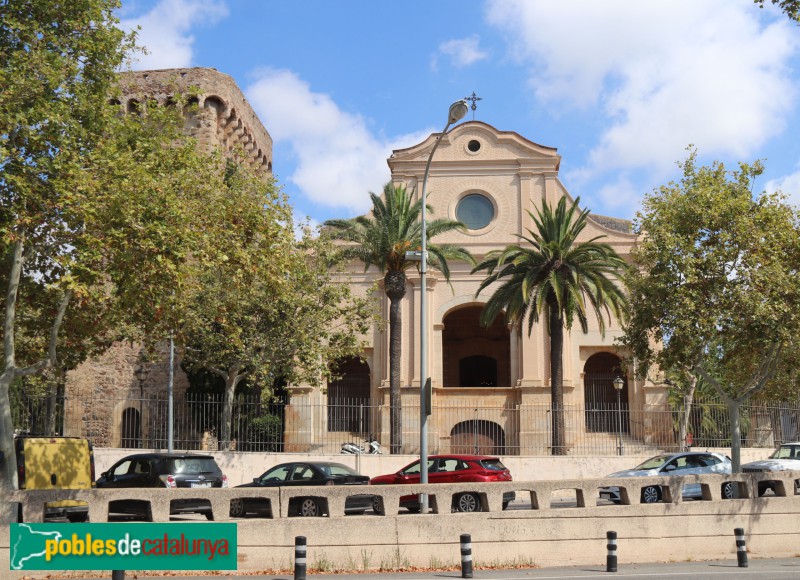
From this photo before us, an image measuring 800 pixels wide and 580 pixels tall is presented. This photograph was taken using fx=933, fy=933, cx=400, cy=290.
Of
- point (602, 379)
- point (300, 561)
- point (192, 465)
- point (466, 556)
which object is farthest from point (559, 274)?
point (300, 561)

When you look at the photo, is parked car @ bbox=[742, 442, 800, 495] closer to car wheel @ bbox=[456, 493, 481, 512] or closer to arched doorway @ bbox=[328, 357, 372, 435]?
car wheel @ bbox=[456, 493, 481, 512]

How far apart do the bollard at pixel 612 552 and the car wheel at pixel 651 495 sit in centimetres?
757

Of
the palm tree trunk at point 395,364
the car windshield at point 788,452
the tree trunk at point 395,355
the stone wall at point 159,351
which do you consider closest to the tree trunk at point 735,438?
the car windshield at point 788,452

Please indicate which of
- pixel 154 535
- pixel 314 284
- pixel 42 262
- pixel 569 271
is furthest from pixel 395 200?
pixel 154 535

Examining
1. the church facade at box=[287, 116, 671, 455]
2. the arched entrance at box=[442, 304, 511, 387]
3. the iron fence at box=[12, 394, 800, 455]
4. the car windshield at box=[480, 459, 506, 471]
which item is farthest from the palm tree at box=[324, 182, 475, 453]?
the arched entrance at box=[442, 304, 511, 387]

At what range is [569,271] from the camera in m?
32.7

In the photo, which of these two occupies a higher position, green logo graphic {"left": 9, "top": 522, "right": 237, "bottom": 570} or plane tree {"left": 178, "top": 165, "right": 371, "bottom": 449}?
plane tree {"left": 178, "top": 165, "right": 371, "bottom": 449}

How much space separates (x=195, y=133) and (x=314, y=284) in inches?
614

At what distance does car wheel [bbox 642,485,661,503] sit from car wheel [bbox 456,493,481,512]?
521 cm

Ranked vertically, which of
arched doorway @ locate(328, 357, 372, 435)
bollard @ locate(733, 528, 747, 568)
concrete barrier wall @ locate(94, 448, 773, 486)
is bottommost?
bollard @ locate(733, 528, 747, 568)

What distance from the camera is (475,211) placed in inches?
1690

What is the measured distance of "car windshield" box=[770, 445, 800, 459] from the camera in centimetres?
2838

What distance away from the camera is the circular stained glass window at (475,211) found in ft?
141

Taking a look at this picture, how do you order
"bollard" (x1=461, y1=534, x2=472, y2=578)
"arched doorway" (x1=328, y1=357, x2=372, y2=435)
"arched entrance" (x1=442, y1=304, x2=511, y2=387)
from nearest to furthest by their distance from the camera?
"bollard" (x1=461, y1=534, x2=472, y2=578), "arched doorway" (x1=328, y1=357, x2=372, y2=435), "arched entrance" (x1=442, y1=304, x2=511, y2=387)
